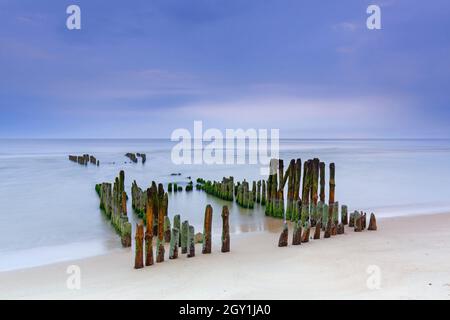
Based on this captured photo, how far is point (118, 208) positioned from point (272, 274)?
22.7ft

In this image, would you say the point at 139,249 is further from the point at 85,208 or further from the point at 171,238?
the point at 85,208

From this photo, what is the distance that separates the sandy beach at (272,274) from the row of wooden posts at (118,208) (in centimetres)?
59

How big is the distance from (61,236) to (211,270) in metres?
6.43

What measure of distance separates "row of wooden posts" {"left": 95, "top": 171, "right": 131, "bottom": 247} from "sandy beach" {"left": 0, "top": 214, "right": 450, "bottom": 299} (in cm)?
59

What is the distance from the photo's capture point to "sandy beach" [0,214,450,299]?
19.3 feet

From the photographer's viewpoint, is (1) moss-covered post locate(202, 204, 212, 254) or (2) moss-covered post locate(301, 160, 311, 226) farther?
(2) moss-covered post locate(301, 160, 311, 226)

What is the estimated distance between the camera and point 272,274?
6.77 meters

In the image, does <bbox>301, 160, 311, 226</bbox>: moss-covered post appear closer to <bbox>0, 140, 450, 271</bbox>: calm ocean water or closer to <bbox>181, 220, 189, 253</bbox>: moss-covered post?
<bbox>0, 140, 450, 271</bbox>: calm ocean water

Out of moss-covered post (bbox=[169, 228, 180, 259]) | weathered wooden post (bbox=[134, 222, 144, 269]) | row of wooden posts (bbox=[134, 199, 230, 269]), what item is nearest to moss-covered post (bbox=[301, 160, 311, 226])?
row of wooden posts (bbox=[134, 199, 230, 269])

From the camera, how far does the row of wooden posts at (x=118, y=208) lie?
31.9 feet

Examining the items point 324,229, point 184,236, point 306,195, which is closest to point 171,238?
point 184,236

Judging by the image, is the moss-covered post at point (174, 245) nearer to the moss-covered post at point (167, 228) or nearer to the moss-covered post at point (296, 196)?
the moss-covered post at point (167, 228)
